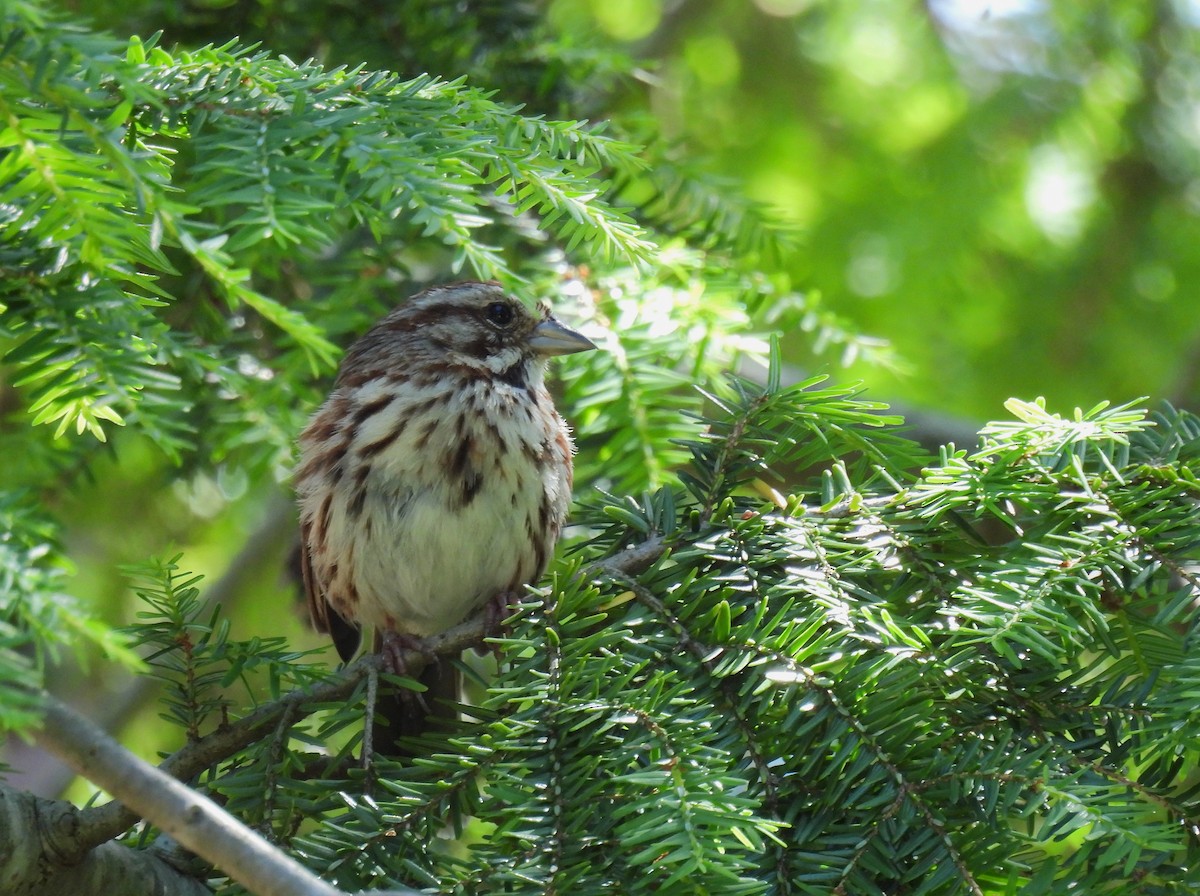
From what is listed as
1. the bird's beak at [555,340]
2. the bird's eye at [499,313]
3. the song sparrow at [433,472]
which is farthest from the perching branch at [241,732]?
the bird's eye at [499,313]

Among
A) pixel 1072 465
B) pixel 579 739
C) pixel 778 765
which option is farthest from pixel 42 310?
pixel 1072 465

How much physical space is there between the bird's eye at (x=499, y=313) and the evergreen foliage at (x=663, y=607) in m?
1.19

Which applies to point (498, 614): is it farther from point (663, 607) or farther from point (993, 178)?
point (993, 178)

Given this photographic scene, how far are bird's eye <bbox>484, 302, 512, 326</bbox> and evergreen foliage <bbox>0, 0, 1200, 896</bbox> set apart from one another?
119 cm

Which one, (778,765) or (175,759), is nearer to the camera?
(778,765)

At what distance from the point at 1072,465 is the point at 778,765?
2.40 feet

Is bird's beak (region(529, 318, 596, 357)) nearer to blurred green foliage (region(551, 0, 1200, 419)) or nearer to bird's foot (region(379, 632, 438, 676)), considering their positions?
bird's foot (region(379, 632, 438, 676))

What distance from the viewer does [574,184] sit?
2092 mm

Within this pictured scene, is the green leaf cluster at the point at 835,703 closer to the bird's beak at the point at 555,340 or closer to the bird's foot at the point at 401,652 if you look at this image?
the bird's foot at the point at 401,652

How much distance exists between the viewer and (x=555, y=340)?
3383mm

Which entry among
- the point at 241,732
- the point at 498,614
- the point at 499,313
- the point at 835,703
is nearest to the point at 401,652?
the point at 498,614

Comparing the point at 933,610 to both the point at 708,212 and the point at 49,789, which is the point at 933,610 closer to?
the point at 708,212

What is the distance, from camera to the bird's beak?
129 inches

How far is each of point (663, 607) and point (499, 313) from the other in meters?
1.69
